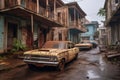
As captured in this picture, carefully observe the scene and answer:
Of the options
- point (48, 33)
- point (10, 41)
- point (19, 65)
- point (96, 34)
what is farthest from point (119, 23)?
point (96, 34)

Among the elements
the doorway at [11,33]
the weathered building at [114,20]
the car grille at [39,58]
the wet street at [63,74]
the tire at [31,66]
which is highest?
the weathered building at [114,20]

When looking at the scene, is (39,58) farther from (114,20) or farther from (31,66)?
(114,20)

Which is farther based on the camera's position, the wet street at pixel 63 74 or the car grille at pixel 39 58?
the car grille at pixel 39 58

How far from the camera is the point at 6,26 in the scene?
13.3 m

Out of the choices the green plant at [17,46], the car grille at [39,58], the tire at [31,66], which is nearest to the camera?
the car grille at [39,58]

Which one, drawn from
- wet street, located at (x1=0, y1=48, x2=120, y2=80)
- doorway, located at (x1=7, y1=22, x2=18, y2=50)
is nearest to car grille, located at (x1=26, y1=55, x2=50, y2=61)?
wet street, located at (x1=0, y1=48, x2=120, y2=80)

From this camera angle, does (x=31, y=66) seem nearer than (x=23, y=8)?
Yes

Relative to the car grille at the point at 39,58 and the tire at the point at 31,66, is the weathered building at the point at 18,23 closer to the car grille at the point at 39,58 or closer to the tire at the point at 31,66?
the tire at the point at 31,66

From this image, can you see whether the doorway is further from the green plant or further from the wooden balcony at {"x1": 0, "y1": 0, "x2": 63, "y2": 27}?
the wooden balcony at {"x1": 0, "y1": 0, "x2": 63, "y2": 27}

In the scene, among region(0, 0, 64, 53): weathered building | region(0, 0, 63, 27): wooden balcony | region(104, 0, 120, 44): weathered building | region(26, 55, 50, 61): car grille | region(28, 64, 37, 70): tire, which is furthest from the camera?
region(104, 0, 120, 44): weathered building

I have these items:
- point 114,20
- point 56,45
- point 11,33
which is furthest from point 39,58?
point 114,20

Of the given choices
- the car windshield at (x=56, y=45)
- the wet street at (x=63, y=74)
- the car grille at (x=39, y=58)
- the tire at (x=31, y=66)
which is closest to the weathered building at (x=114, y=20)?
the car windshield at (x=56, y=45)

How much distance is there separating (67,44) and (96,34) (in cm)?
4560

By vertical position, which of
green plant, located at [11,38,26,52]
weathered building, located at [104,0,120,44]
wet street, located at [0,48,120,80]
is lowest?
wet street, located at [0,48,120,80]
